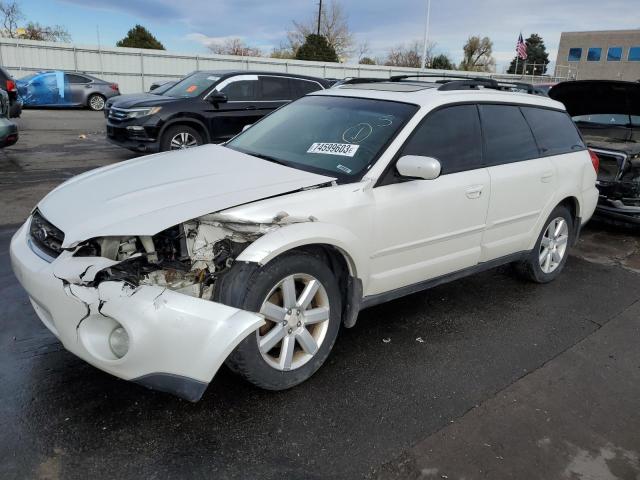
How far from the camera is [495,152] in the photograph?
161 inches

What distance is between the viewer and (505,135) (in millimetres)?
4223

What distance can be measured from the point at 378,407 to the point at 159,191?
171 centimetres

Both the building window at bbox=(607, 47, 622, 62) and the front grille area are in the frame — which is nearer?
the front grille area

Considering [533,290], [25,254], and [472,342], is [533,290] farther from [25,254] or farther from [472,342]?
[25,254]

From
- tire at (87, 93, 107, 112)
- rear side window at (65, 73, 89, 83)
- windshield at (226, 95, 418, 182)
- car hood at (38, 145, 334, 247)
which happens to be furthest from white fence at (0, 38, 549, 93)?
car hood at (38, 145, 334, 247)

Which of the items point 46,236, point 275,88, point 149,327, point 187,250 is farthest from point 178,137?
point 149,327

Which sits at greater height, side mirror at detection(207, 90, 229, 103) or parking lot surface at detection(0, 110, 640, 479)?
side mirror at detection(207, 90, 229, 103)

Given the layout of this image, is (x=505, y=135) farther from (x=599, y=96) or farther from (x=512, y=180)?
(x=599, y=96)

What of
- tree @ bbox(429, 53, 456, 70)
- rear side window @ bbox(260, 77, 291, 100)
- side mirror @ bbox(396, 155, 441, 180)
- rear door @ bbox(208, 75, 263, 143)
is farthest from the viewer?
tree @ bbox(429, 53, 456, 70)

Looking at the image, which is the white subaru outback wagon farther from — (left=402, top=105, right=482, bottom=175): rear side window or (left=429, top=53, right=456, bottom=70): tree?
(left=429, top=53, right=456, bottom=70): tree

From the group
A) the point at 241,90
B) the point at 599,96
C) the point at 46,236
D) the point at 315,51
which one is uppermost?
the point at 315,51

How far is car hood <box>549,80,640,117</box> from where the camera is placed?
22.7 ft

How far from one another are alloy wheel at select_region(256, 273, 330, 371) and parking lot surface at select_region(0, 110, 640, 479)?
217 millimetres

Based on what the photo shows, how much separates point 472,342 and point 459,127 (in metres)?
1.55
